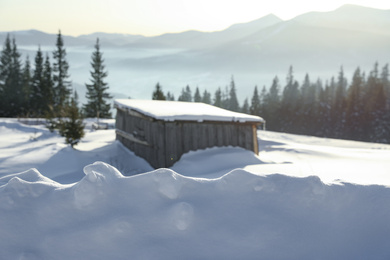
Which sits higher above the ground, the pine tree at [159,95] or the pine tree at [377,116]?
the pine tree at [159,95]

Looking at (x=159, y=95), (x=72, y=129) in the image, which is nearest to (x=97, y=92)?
(x=159, y=95)

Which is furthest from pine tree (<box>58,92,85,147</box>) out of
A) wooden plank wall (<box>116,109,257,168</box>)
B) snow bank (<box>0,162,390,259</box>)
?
snow bank (<box>0,162,390,259</box>)

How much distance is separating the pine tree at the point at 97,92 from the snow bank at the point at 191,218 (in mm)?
37979

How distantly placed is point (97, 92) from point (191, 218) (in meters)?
40.0

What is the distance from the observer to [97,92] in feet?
133

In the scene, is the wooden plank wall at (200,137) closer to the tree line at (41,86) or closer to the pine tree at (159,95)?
the pine tree at (159,95)

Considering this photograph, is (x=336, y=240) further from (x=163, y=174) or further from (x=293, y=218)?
(x=163, y=174)

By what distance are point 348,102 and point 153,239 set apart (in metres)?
63.5

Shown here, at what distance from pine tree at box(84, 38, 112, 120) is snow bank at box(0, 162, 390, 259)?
1495 inches

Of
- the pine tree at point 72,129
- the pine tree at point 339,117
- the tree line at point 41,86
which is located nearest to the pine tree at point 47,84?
the tree line at point 41,86

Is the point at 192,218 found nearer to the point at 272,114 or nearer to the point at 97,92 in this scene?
the point at 97,92

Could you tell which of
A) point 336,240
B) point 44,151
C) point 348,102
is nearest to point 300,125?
point 348,102

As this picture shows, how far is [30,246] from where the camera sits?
269cm

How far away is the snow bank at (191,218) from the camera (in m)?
2.73
